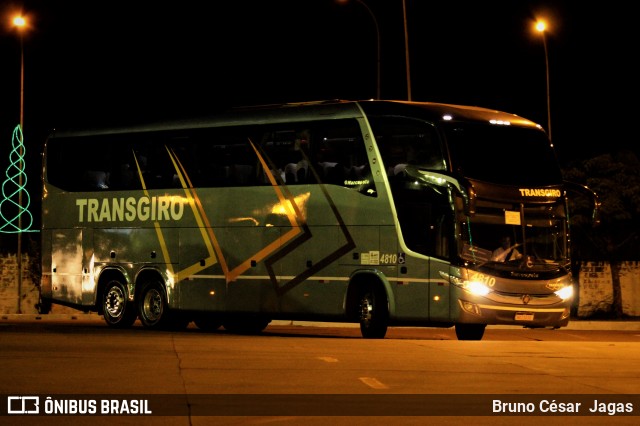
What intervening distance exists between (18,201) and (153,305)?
1392cm

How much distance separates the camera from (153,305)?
30.0 metres

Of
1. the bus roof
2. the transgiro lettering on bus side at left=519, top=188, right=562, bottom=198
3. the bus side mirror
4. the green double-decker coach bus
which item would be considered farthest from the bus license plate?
the bus roof

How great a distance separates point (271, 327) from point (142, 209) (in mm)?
6934

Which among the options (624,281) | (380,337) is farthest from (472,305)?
(624,281)

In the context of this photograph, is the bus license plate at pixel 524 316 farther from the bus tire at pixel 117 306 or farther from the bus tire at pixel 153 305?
the bus tire at pixel 117 306

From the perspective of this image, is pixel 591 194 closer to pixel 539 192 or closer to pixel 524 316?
pixel 539 192

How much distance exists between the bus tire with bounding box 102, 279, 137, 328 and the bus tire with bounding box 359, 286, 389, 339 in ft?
20.9

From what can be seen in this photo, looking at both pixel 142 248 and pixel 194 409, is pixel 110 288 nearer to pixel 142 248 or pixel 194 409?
pixel 142 248

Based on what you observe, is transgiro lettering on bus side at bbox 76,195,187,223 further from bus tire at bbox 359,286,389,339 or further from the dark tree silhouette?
the dark tree silhouette

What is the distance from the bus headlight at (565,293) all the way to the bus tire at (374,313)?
315 centimetres

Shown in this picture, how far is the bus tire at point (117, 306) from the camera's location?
99.3 feet

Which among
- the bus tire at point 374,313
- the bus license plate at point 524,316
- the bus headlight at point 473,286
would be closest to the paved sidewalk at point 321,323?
the bus tire at point 374,313

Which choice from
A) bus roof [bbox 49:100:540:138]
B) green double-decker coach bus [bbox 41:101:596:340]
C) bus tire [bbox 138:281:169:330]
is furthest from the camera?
bus tire [bbox 138:281:169:330]

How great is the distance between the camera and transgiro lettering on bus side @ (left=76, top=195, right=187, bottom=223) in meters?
29.2
